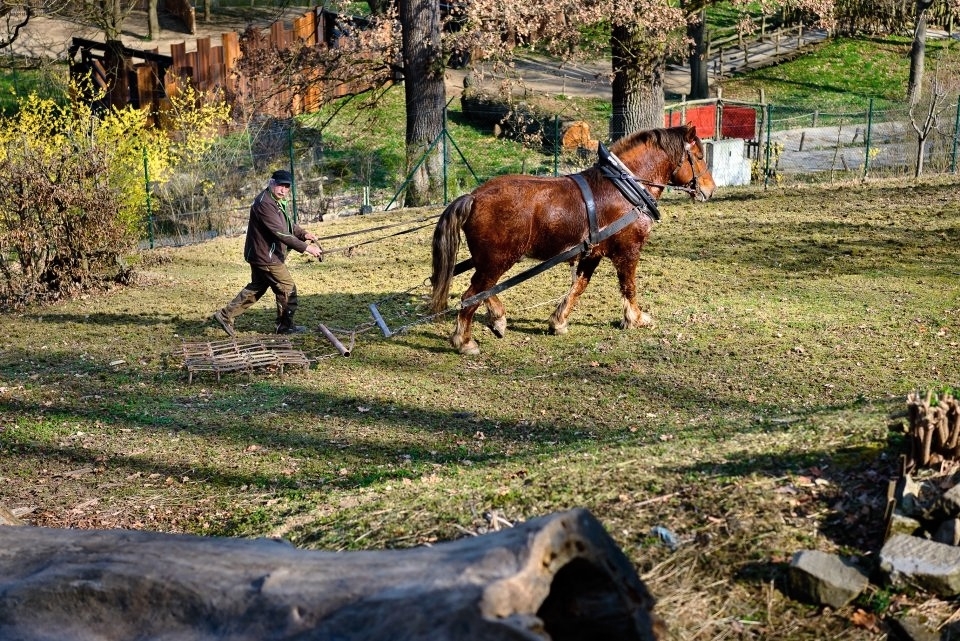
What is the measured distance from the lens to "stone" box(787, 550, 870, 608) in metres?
4.89

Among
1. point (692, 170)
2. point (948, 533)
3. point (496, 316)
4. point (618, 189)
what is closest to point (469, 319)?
point (496, 316)

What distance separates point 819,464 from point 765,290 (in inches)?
311

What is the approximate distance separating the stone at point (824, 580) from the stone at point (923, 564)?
143mm

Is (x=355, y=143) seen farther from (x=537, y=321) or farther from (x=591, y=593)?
(x=591, y=593)

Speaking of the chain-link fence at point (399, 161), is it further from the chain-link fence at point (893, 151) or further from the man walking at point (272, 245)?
the man walking at point (272, 245)

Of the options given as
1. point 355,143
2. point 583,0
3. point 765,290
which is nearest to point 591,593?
point 765,290

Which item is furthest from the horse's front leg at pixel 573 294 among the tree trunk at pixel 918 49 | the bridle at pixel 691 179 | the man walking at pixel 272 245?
the tree trunk at pixel 918 49

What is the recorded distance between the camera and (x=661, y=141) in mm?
12297

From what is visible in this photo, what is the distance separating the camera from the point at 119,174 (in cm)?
1647

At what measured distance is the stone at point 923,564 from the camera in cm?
481

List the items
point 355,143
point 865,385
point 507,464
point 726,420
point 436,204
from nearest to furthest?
point 507,464, point 726,420, point 865,385, point 436,204, point 355,143

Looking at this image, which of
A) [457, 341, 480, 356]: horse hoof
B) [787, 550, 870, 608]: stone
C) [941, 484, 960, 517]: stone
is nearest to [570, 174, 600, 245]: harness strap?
[457, 341, 480, 356]: horse hoof

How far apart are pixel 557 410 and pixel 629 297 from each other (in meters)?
2.94

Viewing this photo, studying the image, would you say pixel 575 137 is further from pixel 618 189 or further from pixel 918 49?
pixel 618 189
